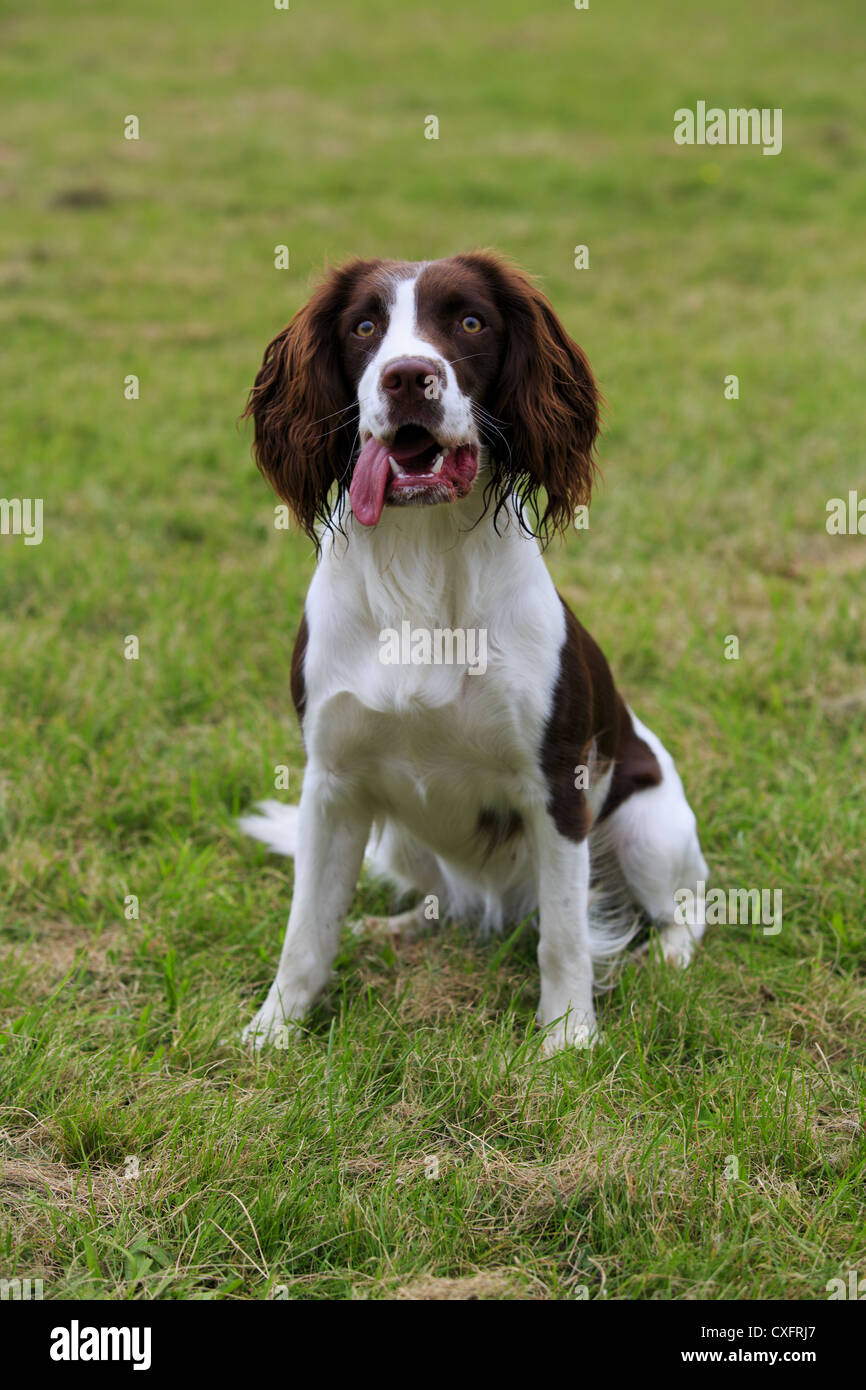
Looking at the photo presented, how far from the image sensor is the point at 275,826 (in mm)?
3449

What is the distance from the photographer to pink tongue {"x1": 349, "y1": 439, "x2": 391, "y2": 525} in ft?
7.99

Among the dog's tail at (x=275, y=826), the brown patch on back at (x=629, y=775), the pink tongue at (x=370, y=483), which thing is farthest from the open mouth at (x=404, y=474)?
the dog's tail at (x=275, y=826)

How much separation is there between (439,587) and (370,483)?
0.31 metres

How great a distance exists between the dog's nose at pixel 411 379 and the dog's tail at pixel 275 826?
1.39m

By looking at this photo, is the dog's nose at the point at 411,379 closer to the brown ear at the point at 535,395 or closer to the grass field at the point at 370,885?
the brown ear at the point at 535,395

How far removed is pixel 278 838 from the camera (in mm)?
3432

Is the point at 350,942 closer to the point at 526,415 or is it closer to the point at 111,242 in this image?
the point at 526,415

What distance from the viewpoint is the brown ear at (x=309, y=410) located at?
2.62 m

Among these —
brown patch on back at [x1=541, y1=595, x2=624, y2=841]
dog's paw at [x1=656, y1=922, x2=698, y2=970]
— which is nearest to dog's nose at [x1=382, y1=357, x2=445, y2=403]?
brown patch on back at [x1=541, y1=595, x2=624, y2=841]

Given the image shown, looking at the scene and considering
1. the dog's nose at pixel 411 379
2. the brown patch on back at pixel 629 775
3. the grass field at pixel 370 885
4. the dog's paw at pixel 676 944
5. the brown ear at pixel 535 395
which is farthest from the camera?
the brown patch on back at pixel 629 775

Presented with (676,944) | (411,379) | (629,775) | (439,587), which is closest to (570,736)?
(439,587)

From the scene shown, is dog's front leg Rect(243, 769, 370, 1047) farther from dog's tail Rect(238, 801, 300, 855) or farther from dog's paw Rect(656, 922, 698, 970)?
dog's paw Rect(656, 922, 698, 970)

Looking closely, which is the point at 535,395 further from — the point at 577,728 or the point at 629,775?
the point at 629,775

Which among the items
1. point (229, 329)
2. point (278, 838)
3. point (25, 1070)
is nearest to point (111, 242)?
point (229, 329)
